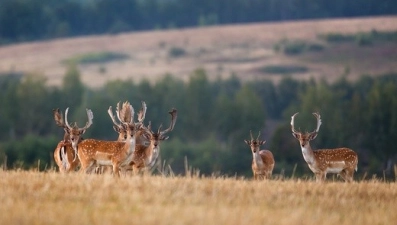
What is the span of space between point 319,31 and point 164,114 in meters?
43.9

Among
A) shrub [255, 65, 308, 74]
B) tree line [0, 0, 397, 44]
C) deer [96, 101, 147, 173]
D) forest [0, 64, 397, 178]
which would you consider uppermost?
tree line [0, 0, 397, 44]

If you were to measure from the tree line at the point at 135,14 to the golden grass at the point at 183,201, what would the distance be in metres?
116

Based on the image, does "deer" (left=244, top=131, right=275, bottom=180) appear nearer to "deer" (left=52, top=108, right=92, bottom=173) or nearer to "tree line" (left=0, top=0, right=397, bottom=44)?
"deer" (left=52, top=108, right=92, bottom=173)

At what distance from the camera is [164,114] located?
7925cm

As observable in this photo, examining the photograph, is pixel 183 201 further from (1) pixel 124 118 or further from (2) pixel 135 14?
(2) pixel 135 14

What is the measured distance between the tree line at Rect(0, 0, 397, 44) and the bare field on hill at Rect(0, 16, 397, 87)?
29.5 feet

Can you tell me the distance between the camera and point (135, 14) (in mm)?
153750

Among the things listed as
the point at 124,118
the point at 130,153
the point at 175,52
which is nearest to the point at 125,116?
the point at 124,118

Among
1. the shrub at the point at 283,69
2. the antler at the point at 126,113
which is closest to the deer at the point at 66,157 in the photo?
the antler at the point at 126,113

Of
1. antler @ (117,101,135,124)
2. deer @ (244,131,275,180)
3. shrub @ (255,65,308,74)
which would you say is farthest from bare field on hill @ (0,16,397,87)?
antler @ (117,101,135,124)

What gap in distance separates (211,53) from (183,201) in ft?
347

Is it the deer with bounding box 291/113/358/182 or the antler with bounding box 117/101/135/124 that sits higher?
the antler with bounding box 117/101/135/124

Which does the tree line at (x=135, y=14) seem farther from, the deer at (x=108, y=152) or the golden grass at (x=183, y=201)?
the golden grass at (x=183, y=201)

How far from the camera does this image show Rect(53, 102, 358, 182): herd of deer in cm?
2070
